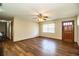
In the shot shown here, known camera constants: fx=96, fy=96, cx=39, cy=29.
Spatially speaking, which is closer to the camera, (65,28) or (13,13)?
(13,13)

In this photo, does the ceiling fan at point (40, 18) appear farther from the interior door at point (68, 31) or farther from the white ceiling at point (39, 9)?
the interior door at point (68, 31)

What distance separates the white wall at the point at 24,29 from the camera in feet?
5.51

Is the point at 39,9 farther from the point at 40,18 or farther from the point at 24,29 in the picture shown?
the point at 24,29

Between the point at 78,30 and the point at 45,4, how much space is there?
700mm

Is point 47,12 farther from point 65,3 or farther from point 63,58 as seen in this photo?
point 63,58

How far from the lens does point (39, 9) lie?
5.27 feet

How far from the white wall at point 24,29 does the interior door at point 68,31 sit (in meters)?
0.49

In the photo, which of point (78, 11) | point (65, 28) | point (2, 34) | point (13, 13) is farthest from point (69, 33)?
point (2, 34)

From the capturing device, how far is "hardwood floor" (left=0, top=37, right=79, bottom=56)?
5.29ft

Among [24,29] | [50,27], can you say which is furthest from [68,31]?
[24,29]

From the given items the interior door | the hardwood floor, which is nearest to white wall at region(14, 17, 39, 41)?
the hardwood floor

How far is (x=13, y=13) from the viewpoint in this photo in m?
1.62

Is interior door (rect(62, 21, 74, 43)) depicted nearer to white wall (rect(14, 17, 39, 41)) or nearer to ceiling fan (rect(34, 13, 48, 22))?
ceiling fan (rect(34, 13, 48, 22))

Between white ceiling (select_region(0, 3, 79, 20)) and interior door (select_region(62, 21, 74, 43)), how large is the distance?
0.51ft
